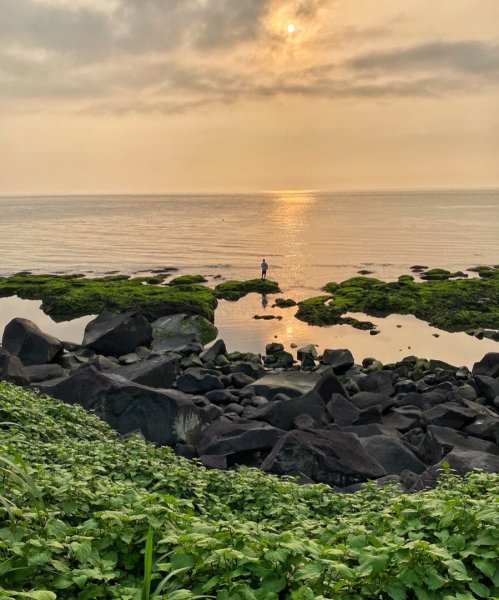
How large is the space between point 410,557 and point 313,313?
3474 centimetres

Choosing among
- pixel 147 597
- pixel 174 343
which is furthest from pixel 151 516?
pixel 174 343

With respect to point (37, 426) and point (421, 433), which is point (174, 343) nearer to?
point (421, 433)

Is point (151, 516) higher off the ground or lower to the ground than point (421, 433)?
higher

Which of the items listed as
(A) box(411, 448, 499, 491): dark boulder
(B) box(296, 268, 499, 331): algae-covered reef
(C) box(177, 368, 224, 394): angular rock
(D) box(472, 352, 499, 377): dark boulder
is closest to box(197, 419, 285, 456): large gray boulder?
(A) box(411, 448, 499, 491): dark boulder

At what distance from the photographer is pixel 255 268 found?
2468 inches

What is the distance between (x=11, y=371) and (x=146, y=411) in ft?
16.2

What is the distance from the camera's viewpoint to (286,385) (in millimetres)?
21094

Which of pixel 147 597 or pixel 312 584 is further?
pixel 312 584

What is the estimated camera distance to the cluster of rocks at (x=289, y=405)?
13.0 metres

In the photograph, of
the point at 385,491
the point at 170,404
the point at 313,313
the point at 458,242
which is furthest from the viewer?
the point at 458,242

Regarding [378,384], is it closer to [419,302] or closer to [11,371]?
[11,371]

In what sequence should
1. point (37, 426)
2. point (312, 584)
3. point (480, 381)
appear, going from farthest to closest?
point (480, 381) < point (37, 426) < point (312, 584)

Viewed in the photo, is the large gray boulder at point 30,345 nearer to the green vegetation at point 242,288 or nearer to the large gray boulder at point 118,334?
the large gray boulder at point 118,334

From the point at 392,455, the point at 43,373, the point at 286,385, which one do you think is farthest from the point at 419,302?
the point at 392,455
